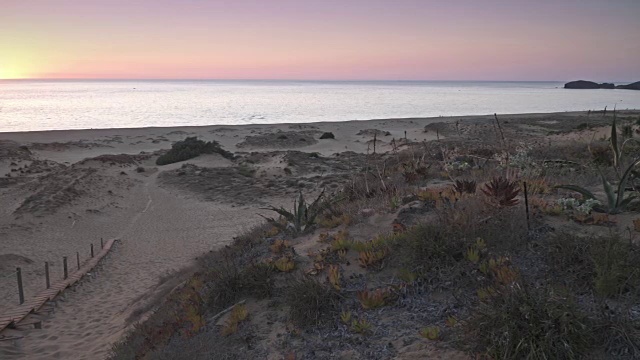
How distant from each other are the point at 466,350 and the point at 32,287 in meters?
11.6


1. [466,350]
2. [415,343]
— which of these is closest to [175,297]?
[415,343]

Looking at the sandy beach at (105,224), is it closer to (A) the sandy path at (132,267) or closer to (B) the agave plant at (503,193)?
(A) the sandy path at (132,267)

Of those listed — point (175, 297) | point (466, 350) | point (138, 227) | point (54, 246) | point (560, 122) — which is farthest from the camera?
point (560, 122)

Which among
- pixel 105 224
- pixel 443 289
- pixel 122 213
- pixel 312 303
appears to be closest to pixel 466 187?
pixel 443 289

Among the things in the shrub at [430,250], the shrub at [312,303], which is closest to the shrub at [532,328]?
the shrub at [430,250]

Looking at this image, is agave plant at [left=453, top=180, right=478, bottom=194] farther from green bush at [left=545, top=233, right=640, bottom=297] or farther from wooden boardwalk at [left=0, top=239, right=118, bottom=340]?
wooden boardwalk at [left=0, top=239, right=118, bottom=340]

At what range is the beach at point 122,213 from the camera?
31.0 feet

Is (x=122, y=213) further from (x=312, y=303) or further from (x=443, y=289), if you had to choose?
(x=443, y=289)

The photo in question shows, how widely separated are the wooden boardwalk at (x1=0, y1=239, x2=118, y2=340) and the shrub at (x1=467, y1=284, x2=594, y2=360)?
27.6ft

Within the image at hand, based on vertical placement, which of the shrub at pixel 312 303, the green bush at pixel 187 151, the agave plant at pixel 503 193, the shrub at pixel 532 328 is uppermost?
the agave plant at pixel 503 193

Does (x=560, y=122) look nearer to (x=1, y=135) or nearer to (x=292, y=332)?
(x=292, y=332)

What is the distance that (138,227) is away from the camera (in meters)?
17.3

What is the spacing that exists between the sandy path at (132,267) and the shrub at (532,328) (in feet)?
20.9

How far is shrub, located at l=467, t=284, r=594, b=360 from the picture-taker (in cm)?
326
